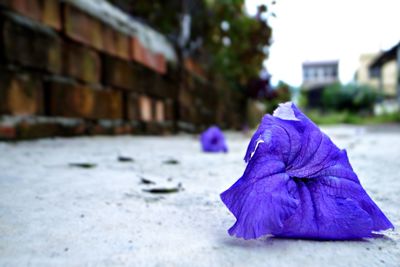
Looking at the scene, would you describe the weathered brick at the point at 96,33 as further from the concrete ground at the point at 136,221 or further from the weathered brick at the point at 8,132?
the concrete ground at the point at 136,221

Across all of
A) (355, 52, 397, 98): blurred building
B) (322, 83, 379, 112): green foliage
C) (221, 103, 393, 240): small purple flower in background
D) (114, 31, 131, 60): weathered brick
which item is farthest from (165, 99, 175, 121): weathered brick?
(355, 52, 397, 98): blurred building

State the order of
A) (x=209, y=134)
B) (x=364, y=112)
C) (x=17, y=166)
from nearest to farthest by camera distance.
A: (x=17, y=166) → (x=209, y=134) → (x=364, y=112)

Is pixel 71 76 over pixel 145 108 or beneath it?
over

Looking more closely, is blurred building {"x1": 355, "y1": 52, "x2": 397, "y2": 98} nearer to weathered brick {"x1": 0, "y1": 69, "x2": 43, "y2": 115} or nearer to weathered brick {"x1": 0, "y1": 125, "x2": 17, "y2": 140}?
weathered brick {"x1": 0, "y1": 69, "x2": 43, "y2": 115}

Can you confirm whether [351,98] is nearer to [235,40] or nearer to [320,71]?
[320,71]

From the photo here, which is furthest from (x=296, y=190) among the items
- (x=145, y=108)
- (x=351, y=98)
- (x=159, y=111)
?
(x=351, y=98)

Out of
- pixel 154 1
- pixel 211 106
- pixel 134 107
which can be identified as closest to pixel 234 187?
pixel 134 107

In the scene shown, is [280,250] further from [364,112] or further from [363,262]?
[364,112]
